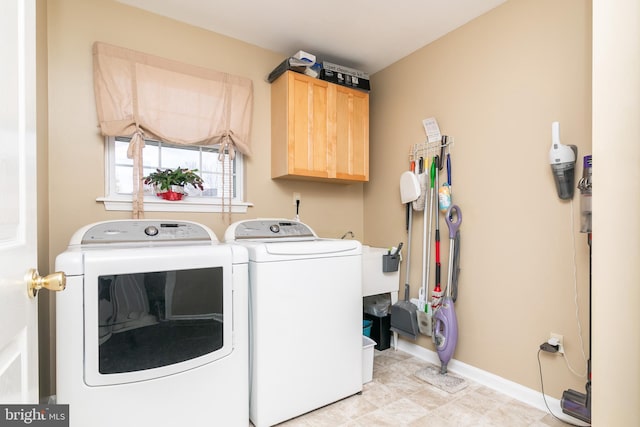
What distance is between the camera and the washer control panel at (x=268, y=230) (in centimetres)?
216

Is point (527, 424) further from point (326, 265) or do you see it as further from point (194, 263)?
point (194, 263)

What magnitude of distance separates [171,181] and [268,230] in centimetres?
76

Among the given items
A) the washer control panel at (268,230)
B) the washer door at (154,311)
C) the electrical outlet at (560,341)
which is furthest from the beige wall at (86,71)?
the electrical outlet at (560,341)

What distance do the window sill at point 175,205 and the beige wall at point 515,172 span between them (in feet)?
5.10

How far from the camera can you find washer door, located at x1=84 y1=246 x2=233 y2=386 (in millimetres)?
1331

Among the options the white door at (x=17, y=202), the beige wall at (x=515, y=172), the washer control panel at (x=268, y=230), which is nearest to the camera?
the white door at (x=17, y=202)

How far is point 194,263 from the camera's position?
1.53 m

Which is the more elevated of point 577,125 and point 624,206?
point 577,125

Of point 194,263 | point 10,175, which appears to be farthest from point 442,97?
point 10,175

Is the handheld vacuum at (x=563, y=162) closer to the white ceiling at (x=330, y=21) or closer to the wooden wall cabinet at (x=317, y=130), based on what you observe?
the white ceiling at (x=330, y=21)

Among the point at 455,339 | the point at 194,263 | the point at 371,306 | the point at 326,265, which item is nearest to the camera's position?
the point at 194,263

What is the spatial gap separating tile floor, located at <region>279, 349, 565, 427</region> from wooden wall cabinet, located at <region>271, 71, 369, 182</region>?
1.66 metres

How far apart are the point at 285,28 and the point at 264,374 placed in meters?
2.39

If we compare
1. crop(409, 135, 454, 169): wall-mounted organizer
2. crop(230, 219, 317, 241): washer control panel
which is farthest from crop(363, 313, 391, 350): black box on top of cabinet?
crop(409, 135, 454, 169): wall-mounted organizer
